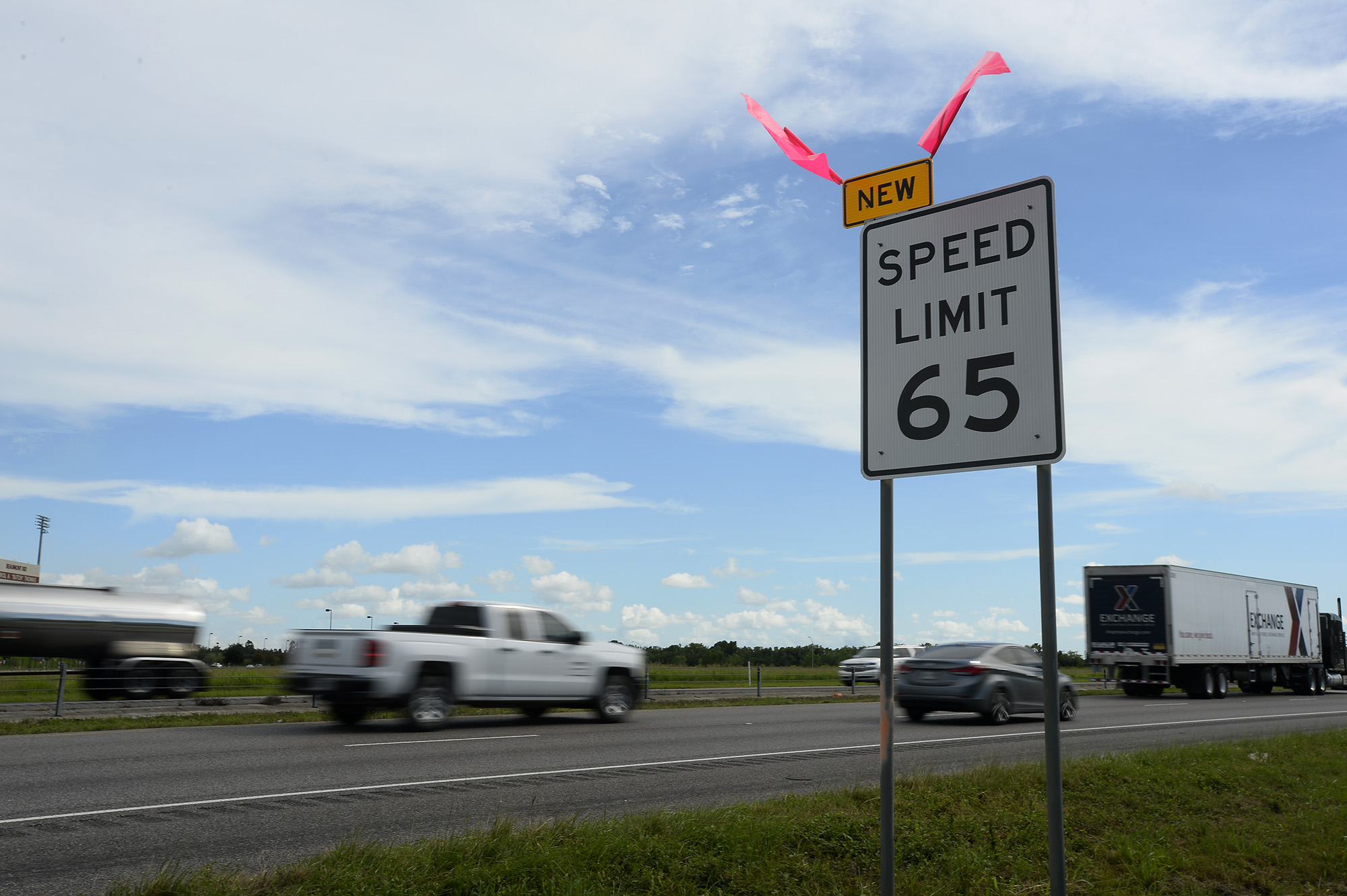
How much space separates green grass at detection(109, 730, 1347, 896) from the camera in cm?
508

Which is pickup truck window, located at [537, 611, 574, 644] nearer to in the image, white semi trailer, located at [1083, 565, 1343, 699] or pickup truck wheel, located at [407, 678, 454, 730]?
pickup truck wheel, located at [407, 678, 454, 730]

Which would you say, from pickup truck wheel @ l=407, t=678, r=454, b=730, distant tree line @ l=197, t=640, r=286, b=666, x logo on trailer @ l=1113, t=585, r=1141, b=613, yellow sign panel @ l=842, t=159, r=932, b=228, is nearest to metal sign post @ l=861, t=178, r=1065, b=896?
yellow sign panel @ l=842, t=159, r=932, b=228

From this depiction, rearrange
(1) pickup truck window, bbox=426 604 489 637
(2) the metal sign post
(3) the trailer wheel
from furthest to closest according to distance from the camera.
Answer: (3) the trailer wheel → (1) pickup truck window, bbox=426 604 489 637 → (2) the metal sign post

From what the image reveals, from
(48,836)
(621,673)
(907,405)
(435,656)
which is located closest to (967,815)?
(907,405)

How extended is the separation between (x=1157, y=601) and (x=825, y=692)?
11.0 metres

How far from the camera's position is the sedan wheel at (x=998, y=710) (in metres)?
17.7

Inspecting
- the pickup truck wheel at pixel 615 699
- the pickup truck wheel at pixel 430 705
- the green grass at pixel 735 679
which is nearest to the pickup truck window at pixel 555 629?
the pickup truck wheel at pixel 615 699

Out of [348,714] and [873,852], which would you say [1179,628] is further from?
[873,852]

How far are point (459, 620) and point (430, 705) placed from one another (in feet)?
4.81

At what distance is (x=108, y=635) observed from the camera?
26188 mm

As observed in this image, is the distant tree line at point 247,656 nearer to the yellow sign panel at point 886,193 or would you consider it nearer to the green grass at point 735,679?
the green grass at point 735,679

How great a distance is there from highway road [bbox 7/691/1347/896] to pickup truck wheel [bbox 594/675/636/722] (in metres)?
0.50

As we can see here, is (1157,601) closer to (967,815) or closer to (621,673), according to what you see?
(621,673)

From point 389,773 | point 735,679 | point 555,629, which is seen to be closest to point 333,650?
point 555,629
